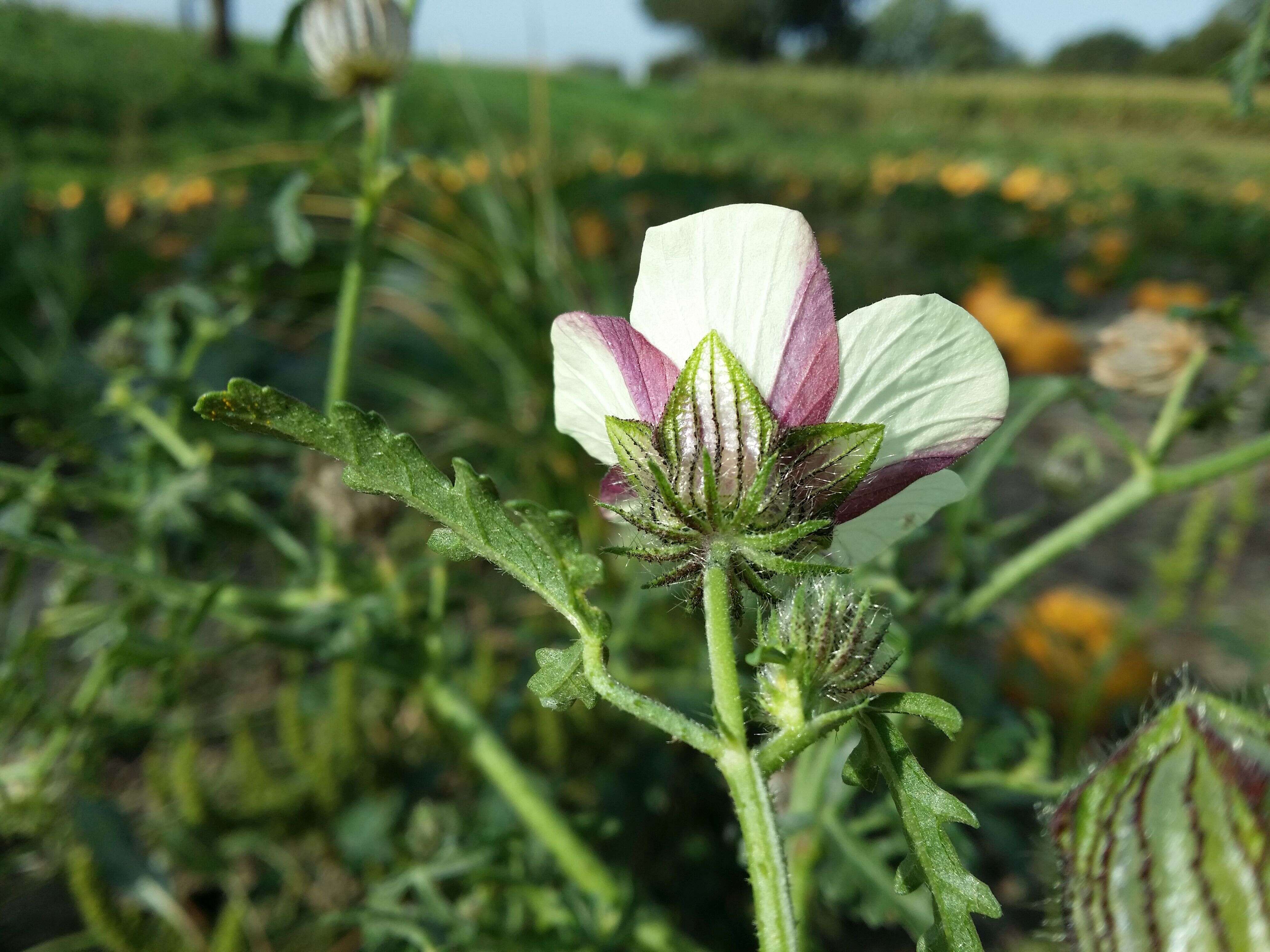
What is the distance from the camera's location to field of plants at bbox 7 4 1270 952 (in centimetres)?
38

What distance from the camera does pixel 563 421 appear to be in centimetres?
41

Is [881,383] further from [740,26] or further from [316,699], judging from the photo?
[740,26]

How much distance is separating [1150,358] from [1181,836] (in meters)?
0.60

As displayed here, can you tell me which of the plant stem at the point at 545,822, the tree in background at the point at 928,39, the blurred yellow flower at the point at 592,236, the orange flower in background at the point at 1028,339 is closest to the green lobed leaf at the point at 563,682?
the plant stem at the point at 545,822

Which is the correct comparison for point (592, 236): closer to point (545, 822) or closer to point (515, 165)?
point (515, 165)

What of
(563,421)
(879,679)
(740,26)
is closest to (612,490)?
(563,421)

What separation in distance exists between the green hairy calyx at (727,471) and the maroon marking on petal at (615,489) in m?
0.04

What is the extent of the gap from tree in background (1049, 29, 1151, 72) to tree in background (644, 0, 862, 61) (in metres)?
4.36

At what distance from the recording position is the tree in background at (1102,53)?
15.3 m

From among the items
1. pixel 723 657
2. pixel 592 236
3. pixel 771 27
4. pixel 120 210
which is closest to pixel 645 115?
pixel 592 236

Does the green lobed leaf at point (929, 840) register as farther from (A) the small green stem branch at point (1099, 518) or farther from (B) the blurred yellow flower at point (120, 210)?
(B) the blurred yellow flower at point (120, 210)

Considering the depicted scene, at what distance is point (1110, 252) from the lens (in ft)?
9.43

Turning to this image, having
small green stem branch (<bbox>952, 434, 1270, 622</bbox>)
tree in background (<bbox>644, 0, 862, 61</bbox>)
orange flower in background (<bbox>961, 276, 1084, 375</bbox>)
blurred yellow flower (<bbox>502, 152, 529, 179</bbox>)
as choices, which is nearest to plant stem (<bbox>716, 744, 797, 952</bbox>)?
small green stem branch (<bbox>952, 434, 1270, 622</bbox>)

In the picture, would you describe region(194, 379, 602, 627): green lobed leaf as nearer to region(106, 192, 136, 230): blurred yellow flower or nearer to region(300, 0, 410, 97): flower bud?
region(300, 0, 410, 97): flower bud
